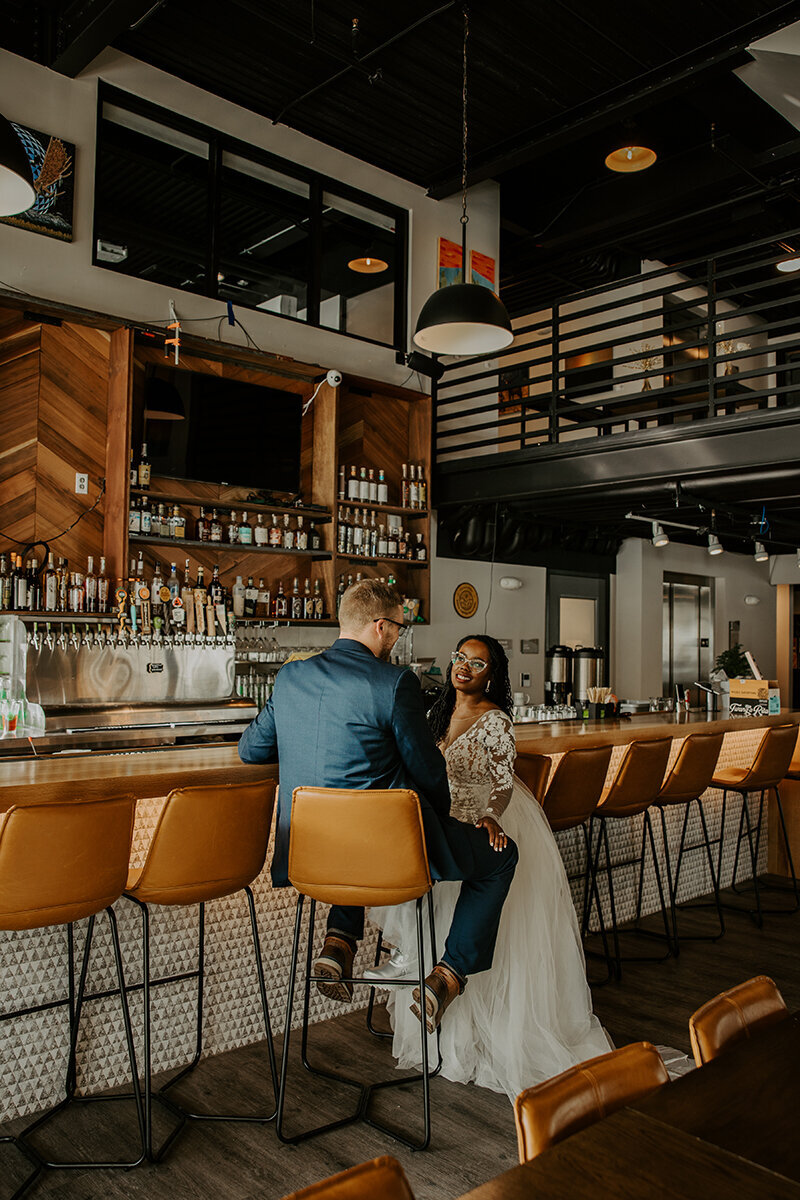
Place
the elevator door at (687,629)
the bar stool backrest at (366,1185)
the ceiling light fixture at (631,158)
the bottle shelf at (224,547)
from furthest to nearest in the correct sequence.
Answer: the elevator door at (687,629), the ceiling light fixture at (631,158), the bottle shelf at (224,547), the bar stool backrest at (366,1185)

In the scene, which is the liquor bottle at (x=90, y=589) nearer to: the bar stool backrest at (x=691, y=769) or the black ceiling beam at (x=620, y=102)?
the bar stool backrest at (x=691, y=769)

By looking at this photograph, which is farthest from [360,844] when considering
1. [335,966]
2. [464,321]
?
[464,321]

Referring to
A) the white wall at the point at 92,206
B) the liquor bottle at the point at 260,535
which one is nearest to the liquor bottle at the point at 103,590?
the liquor bottle at the point at 260,535

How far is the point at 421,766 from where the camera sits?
110 inches

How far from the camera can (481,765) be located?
3.31 metres

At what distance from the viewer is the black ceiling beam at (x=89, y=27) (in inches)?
186

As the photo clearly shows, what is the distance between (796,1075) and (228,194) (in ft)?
22.1

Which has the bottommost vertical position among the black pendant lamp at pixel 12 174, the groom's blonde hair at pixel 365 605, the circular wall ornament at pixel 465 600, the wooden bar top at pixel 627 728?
the wooden bar top at pixel 627 728

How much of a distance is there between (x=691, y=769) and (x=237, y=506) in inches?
139

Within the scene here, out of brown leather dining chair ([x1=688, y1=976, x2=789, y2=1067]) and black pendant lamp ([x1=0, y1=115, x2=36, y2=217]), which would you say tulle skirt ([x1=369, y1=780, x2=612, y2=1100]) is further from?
black pendant lamp ([x1=0, y1=115, x2=36, y2=217])

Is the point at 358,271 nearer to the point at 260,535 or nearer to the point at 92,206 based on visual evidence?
the point at 92,206

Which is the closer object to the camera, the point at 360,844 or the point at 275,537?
the point at 360,844

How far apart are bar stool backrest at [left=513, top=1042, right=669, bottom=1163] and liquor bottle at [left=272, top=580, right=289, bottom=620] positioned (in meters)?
5.18

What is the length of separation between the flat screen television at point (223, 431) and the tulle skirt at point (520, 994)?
3.82 m
